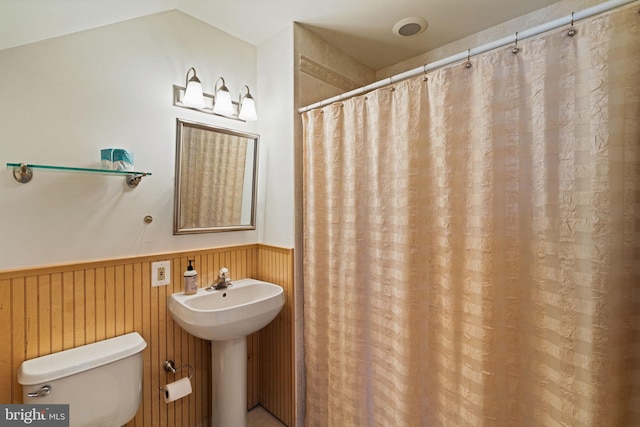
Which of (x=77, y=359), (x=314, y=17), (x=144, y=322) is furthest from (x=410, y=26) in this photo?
(x=77, y=359)

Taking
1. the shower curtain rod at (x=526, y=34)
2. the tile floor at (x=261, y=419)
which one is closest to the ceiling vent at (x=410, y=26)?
the shower curtain rod at (x=526, y=34)

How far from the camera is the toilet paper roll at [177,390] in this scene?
4.82 ft

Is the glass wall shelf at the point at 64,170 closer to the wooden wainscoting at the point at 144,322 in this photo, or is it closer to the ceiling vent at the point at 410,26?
the wooden wainscoting at the point at 144,322

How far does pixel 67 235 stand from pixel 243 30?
58.9 inches

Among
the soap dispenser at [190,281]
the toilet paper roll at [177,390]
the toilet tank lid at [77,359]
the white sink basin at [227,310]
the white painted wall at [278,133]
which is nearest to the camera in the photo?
the toilet tank lid at [77,359]

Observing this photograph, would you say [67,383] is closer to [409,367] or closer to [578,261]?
[409,367]

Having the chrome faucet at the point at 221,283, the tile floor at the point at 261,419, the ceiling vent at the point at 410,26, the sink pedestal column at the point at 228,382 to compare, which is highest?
the ceiling vent at the point at 410,26

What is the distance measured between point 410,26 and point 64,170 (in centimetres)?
197

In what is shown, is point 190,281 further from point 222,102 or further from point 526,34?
point 526,34

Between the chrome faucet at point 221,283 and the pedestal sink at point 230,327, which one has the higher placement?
the chrome faucet at point 221,283

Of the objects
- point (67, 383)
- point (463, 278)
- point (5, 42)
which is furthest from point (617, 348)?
point (5, 42)

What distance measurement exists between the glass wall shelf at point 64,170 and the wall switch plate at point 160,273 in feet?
1.41

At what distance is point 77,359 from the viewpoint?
120 cm

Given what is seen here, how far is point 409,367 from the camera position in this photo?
125cm
